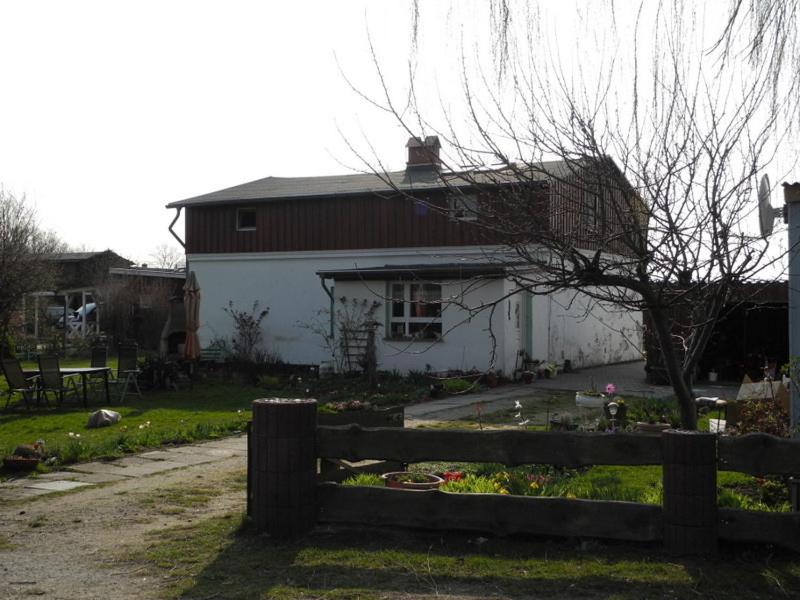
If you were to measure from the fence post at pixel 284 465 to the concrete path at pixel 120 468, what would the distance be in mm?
3243

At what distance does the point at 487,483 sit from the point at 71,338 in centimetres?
2728

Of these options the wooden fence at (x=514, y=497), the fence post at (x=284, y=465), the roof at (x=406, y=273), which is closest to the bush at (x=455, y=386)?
the roof at (x=406, y=273)

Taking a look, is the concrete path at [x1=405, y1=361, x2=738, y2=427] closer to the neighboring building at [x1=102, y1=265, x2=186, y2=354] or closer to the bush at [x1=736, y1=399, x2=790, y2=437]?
the bush at [x1=736, y1=399, x2=790, y2=437]

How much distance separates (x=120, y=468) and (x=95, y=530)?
115 inches

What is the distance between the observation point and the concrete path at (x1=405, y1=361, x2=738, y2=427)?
14146mm

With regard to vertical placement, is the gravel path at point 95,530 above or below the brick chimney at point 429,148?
below

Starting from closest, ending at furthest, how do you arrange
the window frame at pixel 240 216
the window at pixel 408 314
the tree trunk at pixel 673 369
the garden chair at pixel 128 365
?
the tree trunk at pixel 673 369 → the garden chair at pixel 128 365 → the window at pixel 408 314 → the window frame at pixel 240 216

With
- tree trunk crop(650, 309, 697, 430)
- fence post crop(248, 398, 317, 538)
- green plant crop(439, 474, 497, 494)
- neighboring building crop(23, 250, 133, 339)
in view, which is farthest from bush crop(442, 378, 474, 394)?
neighboring building crop(23, 250, 133, 339)

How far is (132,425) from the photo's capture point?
12.8 m

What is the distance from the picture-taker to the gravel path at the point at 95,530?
192 inches

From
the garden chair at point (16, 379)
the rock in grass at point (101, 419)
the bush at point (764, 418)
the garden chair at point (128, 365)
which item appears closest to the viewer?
the bush at point (764, 418)

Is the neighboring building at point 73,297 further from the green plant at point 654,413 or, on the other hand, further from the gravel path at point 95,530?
the green plant at point 654,413

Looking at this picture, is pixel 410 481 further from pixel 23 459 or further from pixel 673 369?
pixel 23 459

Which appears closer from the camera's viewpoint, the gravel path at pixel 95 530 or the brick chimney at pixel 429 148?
the gravel path at pixel 95 530
